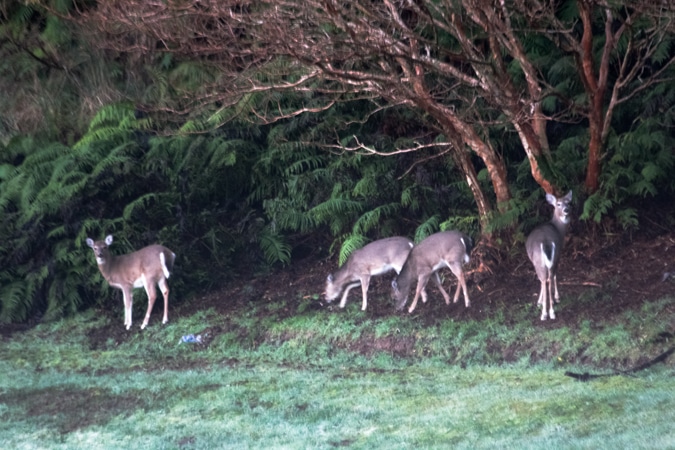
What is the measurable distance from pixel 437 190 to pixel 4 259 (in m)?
7.30

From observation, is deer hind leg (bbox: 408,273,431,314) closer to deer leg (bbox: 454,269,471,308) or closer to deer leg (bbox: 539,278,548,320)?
deer leg (bbox: 454,269,471,308)

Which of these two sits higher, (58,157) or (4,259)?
(58,157)

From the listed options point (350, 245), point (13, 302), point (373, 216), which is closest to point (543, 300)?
point (373, 216)

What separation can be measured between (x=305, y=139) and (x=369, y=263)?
310cm

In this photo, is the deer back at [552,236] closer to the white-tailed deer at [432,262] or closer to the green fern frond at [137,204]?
the white-tailed deer at [432,262]

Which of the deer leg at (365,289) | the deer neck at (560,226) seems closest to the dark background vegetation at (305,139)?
the deer neck at (560,226)

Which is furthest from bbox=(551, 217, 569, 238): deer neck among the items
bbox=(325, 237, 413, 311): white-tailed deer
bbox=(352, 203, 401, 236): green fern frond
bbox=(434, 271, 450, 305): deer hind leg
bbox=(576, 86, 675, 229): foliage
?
bbox=(352, 203, 401, 236): green fern frond

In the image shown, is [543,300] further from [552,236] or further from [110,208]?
[110,208]

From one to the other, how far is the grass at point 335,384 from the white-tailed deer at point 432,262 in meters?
0.69


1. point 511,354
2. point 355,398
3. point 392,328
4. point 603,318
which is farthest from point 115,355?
point 603,318

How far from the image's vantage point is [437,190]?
14.4m

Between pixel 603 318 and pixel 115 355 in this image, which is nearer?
pixel 603 318

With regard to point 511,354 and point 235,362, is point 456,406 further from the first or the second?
point 235,362

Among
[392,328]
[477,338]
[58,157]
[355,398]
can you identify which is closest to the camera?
[355,398]
